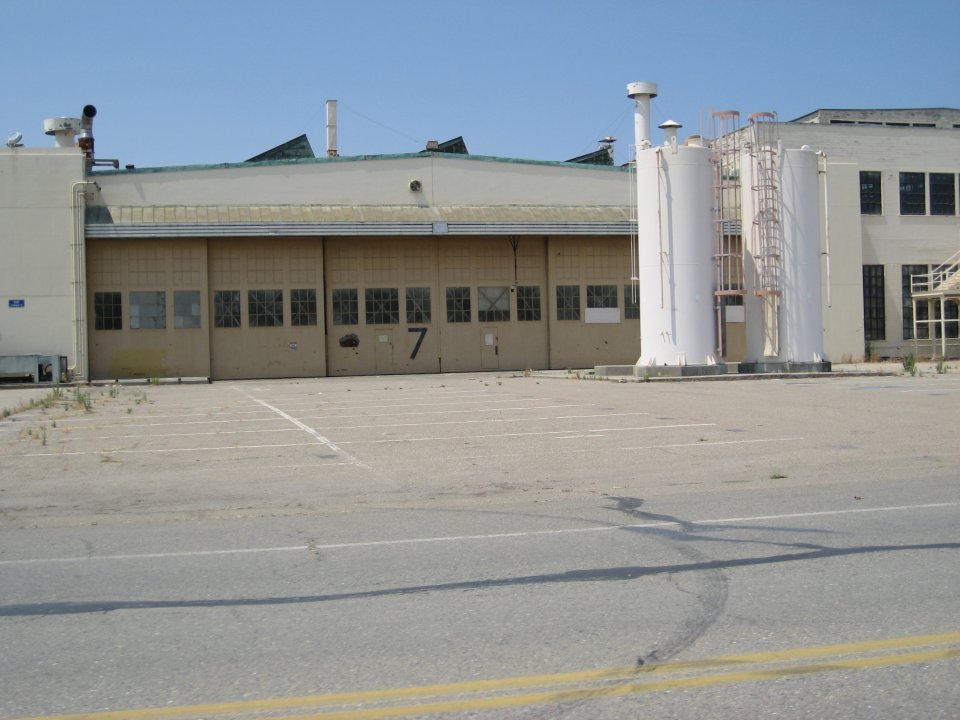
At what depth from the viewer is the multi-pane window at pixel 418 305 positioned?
41.8 m

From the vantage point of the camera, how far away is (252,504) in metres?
10.9

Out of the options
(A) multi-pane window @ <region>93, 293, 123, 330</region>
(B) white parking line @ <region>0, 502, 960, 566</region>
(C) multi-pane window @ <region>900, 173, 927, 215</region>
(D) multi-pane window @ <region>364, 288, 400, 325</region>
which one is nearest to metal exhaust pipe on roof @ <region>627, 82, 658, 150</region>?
(D) multi-pane window @ <region>364, 288, 400, 325</region>

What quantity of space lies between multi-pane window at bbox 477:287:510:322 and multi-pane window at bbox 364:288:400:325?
11.7 ft

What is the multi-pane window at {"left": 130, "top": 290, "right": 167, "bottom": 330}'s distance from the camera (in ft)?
129

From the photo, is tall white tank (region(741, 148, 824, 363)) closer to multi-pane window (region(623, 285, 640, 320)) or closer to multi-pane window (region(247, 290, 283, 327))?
multi-pane window (region(623, 285, 640, 320))

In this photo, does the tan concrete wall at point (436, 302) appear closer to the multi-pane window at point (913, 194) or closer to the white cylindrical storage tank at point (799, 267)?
the white cylindrical storage tank at point (799, 267)

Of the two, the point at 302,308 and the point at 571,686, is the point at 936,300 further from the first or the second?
the point at 571,686

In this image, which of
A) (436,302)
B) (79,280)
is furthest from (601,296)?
(79,280)

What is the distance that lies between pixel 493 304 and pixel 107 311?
51.2 ft

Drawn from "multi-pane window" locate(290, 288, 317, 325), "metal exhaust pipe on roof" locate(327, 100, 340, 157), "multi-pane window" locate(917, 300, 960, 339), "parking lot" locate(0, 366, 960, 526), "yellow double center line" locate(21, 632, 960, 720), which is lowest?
"yellow double center line" locate(21, 632, 960, 720)

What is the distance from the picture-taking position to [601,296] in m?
43.6

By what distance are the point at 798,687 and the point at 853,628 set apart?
3.49ft

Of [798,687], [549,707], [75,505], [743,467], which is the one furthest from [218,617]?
[743,467]

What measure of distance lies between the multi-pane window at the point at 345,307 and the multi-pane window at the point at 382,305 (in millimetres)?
455
